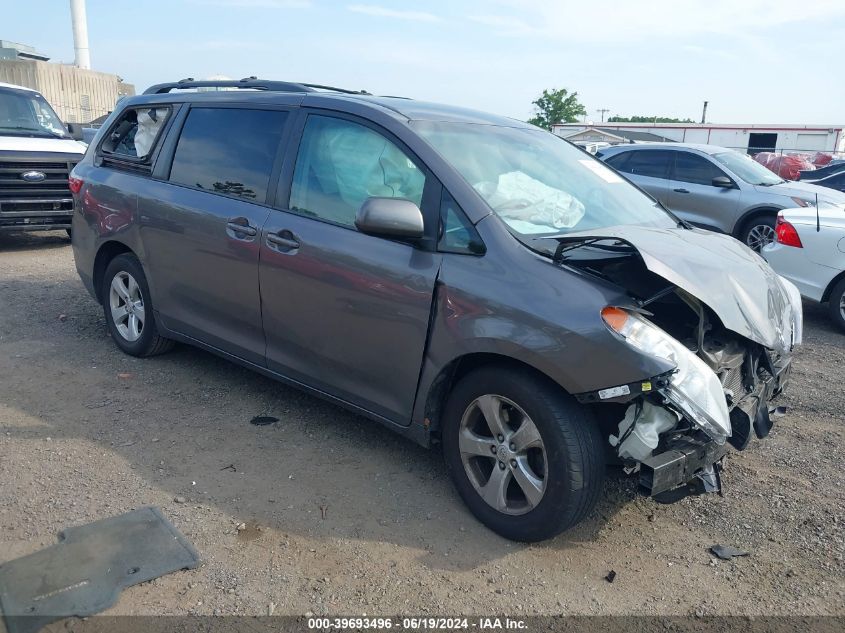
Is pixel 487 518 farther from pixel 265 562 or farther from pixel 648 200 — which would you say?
pixel 648 200

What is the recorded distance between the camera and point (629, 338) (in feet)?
9.37

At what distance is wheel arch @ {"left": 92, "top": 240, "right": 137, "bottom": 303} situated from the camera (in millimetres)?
5227

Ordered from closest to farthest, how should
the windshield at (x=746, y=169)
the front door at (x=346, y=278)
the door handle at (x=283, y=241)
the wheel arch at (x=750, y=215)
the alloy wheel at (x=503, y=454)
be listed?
the alloy wheel at (x=503, y=454) → the front door at (x=346, y=278) → the door handle at (x=283, y=241) → the wheel arch at (x=750, y=215) → the windshield at (x=746, y=169)

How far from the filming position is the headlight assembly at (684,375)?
284 cm

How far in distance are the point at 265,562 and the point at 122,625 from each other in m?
0.60

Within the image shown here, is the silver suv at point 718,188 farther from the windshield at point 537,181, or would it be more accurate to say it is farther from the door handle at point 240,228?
the door handle at point 240,228

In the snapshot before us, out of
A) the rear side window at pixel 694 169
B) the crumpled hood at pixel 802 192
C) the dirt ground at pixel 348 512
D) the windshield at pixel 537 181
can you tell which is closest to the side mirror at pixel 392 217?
the windshield at pixel 537 181

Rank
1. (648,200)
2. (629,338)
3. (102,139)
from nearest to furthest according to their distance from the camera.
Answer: (629,338) → (648,200) → (102,139)

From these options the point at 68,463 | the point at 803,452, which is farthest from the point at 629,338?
the point at 68,463

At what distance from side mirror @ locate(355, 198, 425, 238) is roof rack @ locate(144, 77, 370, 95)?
1489 millimetres

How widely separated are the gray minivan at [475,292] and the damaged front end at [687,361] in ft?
0.03

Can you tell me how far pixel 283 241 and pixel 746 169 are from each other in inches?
350

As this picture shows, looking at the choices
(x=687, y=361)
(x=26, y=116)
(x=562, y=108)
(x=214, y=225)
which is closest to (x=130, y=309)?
(x=214, y=225)

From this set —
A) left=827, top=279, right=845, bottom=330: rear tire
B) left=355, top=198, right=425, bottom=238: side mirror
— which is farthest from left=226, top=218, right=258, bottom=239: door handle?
left=827, top=279, right=845, bottom=330: rear tire
